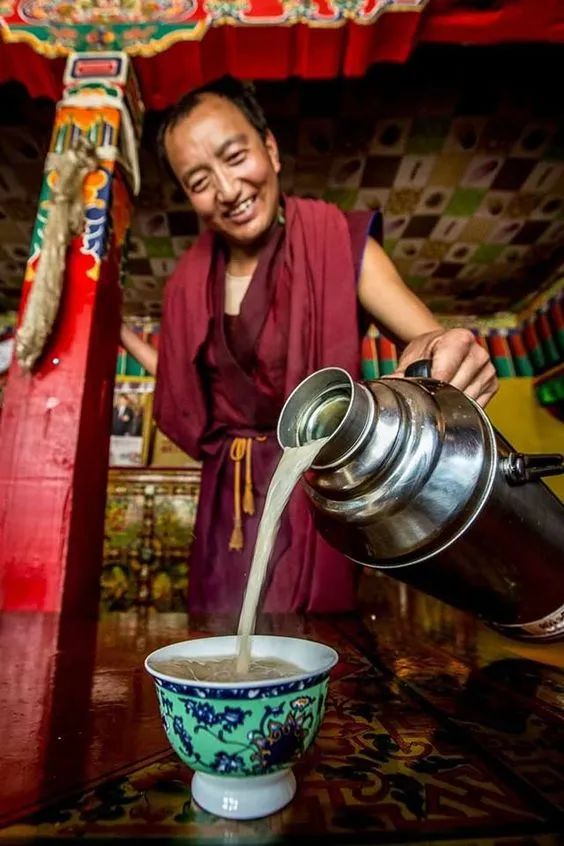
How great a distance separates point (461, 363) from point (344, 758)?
0.55 metres

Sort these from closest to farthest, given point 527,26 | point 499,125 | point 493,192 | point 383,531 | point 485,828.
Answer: point 485,828 < point 383,531 < point 527,26 < point 499,125 < point 493,192

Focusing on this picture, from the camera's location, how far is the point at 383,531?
1.89ft

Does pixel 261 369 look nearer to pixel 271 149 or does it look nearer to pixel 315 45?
pixel 271 149

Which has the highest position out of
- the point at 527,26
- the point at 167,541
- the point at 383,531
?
the point at 527,26

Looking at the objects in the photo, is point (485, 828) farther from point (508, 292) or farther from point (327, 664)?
point (508, 292)

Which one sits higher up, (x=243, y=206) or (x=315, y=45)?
(x=315, y=45)

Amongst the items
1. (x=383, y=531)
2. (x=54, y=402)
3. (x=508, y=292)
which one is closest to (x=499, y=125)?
(x=508, y=292)

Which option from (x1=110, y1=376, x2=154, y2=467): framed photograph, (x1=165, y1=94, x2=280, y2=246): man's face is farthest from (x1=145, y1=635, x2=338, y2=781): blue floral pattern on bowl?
(x1=110, y1=376, x2=154, y2=467): framed photograph

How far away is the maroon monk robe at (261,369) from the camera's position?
4.15ft

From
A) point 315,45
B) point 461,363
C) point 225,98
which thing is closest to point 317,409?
point 461,363

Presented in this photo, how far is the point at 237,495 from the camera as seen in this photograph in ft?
4.62

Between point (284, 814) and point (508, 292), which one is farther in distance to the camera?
point (508, 292)

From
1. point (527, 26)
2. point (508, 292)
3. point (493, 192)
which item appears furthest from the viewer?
point (508, 292)

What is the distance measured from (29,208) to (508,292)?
10.1ft
